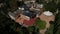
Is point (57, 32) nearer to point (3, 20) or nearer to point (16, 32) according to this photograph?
point (16, 32)

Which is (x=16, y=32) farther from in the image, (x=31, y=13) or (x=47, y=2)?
(x=47, y=2)

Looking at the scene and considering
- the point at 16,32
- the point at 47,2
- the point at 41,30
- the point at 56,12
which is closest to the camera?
the point at 16,32

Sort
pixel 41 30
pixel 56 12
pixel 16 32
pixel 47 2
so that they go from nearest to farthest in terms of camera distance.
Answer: pixel 16 32, pixel 41 30, pixel 56 12, pixel 47 2

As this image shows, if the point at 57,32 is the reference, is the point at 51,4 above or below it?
above

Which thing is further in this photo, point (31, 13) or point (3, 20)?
point (31, 13)

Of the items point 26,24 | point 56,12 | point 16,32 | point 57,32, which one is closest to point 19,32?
point 16,32

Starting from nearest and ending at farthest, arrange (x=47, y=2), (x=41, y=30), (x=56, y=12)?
(x=41, y=30) → (x=56, y=12) → (x=47, y=2)

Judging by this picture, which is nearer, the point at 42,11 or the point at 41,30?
the point at 41,30

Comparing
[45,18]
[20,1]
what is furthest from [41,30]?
[20,1]
